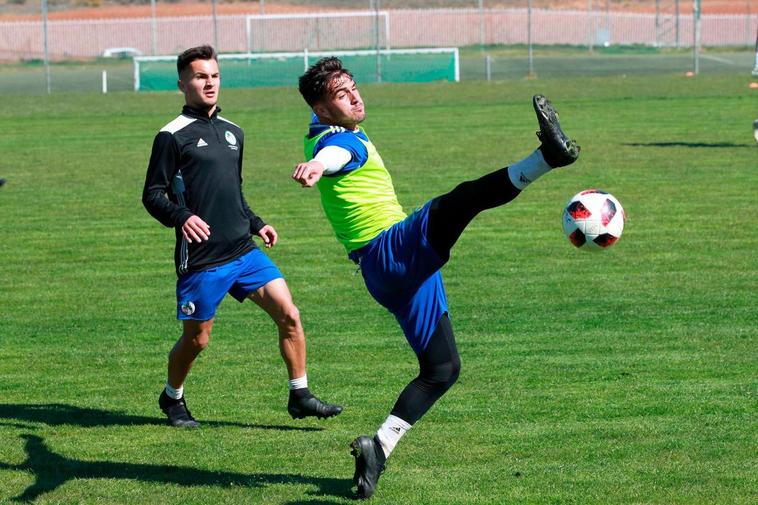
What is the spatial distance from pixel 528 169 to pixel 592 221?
131cm

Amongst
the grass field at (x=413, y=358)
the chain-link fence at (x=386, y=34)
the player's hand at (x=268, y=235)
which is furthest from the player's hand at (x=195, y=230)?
the chain-link fence at (x=386, y=34)

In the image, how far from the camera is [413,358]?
9.45 meters

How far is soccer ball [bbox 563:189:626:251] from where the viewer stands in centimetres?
718

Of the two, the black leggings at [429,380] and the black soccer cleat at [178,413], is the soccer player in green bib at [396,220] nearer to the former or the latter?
the black leggings at [429,380]

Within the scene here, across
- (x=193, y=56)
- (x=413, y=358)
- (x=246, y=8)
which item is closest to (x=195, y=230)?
(x=193, y=56)

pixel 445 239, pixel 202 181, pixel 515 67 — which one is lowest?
pixel 515 67

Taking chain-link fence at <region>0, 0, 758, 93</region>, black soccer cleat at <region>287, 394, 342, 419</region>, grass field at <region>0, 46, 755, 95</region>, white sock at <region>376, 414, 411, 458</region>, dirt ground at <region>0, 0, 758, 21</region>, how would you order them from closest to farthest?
white sock at <region>376, 414, 411, 458</region>
black soccer cleat at <region>287, 394, 342, 419</region>
grass field at <region>0, 46, 755, 95</region>
chain-link fence at <region>0, 0, 758, 93</region>
dirt ground at <region>0, 0, 758, 21</region>

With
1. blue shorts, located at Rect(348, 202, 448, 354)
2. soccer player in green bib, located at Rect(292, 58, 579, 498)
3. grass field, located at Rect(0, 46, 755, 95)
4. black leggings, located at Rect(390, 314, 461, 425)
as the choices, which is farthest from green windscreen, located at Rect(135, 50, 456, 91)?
black leggings, located at Rect(390, 314, 461, 425)

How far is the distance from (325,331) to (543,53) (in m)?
48.7

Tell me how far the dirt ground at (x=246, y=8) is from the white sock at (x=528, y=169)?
64.0 m

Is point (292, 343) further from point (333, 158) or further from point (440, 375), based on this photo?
point (333, 158)

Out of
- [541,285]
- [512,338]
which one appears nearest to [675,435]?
[512,338]

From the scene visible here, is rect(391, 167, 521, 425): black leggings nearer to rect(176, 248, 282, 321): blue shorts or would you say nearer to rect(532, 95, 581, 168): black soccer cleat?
rect(532, 95, 581, 168): black soccer cleat

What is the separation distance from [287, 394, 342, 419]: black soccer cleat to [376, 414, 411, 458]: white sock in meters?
1.29
